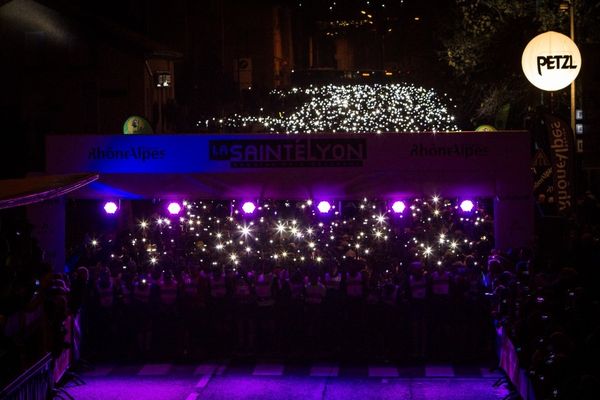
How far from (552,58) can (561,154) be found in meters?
1.84

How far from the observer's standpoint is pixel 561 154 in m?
17.5

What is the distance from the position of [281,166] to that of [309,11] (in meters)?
57.3

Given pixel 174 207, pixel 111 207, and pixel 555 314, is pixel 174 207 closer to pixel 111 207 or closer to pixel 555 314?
pixel 111 207

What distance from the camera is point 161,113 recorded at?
32031 millimetres

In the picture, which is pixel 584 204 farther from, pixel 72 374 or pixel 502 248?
pixel 72 374

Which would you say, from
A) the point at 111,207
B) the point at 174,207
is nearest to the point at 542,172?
the point at 174,207

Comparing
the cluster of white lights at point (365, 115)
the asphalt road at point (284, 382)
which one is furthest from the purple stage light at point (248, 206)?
the cluster of white lights at point (365, 115)

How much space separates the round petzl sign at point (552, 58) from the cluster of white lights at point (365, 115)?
53.5 feet

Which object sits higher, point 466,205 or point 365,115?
point 365,115

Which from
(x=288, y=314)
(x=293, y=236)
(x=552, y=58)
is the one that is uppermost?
(x=552, y=58)

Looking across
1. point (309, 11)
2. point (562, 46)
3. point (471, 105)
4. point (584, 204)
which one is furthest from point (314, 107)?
point (309, 11)

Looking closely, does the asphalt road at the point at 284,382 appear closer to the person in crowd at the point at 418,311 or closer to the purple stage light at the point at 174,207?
the person in crowd at the point at 418,311

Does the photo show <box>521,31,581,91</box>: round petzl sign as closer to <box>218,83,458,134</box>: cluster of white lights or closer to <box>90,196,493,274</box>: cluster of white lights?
<box>90,196,493,274</box>: cluster of white lights

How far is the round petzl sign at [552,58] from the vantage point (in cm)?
1719
